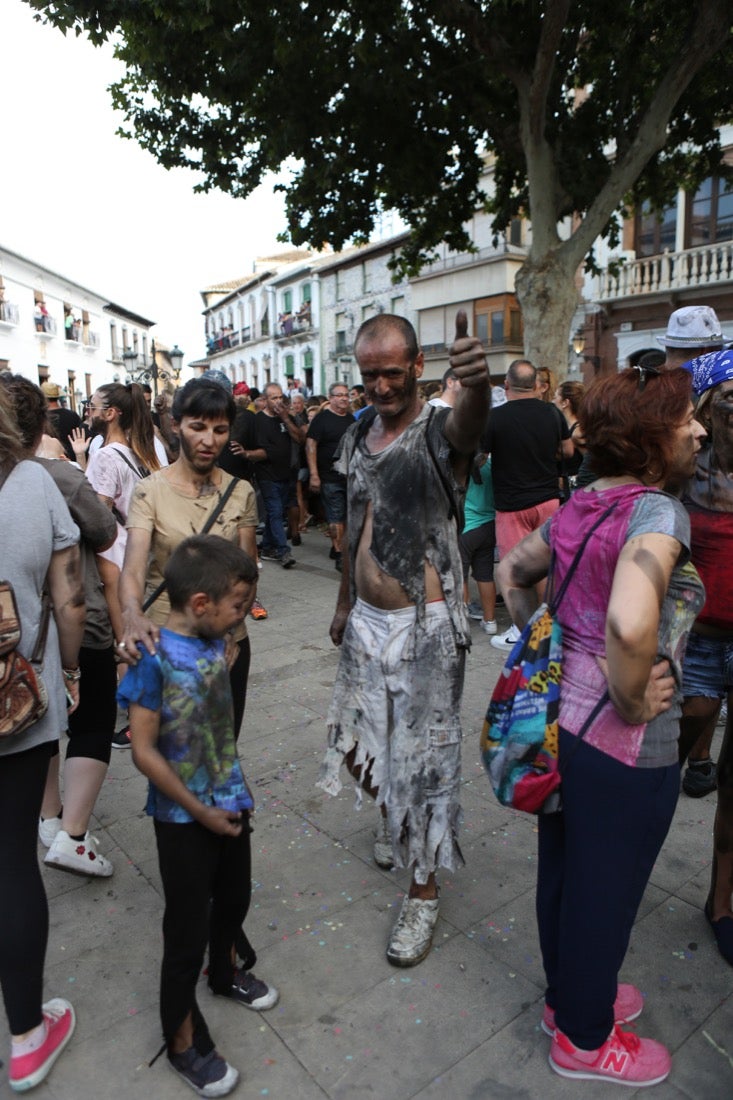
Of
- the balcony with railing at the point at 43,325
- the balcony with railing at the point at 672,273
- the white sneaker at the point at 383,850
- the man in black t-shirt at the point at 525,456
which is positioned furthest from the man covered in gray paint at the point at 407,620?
the balcony with railing at the point at 43,325

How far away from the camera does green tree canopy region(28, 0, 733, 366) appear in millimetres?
8602

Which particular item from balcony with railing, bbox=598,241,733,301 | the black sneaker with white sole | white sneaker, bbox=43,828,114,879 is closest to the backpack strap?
the black sneaker with white sole

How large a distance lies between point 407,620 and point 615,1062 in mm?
1330

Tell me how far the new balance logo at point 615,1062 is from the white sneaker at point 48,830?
217 cm

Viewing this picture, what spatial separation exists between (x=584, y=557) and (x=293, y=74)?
31.7 feet

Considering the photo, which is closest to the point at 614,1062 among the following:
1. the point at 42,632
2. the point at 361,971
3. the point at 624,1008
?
the point at 624,1008

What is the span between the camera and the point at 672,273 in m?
19.8

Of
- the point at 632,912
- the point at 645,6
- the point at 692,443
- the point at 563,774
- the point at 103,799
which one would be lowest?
the point at 103,799

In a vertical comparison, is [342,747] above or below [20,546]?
below

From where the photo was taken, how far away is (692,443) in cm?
181

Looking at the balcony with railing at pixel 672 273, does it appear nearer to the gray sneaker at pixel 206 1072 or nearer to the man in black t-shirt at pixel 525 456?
the man in black t-shirt at pixel 525 456

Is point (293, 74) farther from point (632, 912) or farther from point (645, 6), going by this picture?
point (632, 912)

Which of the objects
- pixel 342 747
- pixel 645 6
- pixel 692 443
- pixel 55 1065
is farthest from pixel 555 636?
pixel 645 6

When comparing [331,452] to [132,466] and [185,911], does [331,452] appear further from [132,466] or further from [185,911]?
[185,911]
